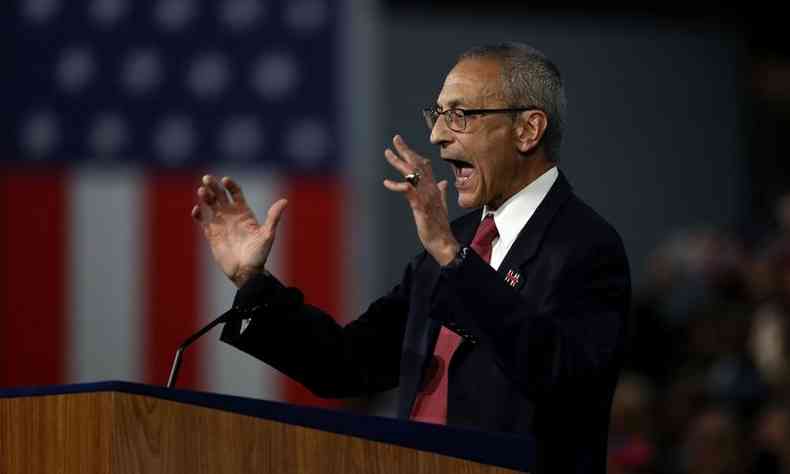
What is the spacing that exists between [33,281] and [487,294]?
4745mm

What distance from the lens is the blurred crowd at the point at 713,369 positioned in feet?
15.1

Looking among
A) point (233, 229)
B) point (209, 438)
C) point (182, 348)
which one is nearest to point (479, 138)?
point (233, 229)

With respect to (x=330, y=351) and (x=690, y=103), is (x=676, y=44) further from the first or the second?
(x=330, y=351)

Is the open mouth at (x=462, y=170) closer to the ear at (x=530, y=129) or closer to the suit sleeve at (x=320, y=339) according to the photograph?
the ear at (x=530, y=129)

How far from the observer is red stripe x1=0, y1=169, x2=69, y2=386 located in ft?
21.4

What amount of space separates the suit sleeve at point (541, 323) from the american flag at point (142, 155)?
4351 millimetres

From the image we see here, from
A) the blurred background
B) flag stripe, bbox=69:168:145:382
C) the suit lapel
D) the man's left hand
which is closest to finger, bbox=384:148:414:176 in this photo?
the man's left hand

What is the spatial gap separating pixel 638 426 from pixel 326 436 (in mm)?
3329

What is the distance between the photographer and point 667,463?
16.7 feet

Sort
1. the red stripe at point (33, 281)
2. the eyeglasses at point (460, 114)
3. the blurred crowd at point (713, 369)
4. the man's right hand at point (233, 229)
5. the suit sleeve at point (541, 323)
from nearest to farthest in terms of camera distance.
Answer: the suit sleeve at point (541, 323) < the eyeglasses at point (460, 114) < the man's right hand at point (233, 229) < the blurred crowd at point (713, 369) < the red stripe at point (33, 281)

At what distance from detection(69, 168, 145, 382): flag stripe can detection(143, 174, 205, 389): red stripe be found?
0.05 metres

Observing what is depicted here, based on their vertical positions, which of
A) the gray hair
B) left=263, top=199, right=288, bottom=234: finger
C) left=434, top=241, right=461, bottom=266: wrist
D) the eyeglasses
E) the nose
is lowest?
left=434, top=241, right=461, bottom=266: wrist

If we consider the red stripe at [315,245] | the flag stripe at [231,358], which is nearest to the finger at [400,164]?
the flag stripe at [231,358]

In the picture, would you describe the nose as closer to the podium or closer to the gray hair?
the gray hair
